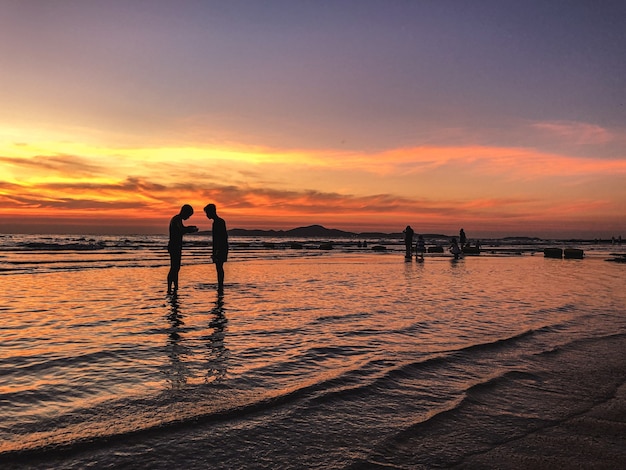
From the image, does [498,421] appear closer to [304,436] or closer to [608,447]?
[608,447]

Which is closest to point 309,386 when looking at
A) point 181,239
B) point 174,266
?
point 181,239

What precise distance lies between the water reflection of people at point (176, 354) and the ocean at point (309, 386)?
0.04 metres

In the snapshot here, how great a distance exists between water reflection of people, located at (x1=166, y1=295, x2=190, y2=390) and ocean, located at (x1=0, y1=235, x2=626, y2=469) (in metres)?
A: 0.04

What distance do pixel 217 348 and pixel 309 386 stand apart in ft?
8.17

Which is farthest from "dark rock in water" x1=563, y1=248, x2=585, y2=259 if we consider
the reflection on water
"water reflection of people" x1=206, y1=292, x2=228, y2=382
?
the reflection on water

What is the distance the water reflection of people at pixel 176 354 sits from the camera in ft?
19.7

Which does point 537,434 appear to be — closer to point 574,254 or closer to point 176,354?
point 176,354

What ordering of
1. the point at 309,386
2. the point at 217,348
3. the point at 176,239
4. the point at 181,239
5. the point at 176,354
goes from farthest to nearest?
the point at 176,239 < the point at 181,239 < the point at 217,348 < the point at 176,354 < the point at 309,386

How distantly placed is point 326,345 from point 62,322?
588cm

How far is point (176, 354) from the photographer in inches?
291

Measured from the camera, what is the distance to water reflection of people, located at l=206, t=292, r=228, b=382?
6.35 m

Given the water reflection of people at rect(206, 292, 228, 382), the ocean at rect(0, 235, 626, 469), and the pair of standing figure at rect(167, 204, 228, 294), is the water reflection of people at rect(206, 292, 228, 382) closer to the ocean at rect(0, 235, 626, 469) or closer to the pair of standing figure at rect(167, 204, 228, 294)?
the ocean at rect(0, 235, 626, 469)

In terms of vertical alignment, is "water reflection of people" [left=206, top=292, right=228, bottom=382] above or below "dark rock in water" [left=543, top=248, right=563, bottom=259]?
below

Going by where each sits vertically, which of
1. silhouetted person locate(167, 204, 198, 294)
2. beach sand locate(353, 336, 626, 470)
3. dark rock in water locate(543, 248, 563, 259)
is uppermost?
silhouetted person locate(167, 204, 198, 294)
